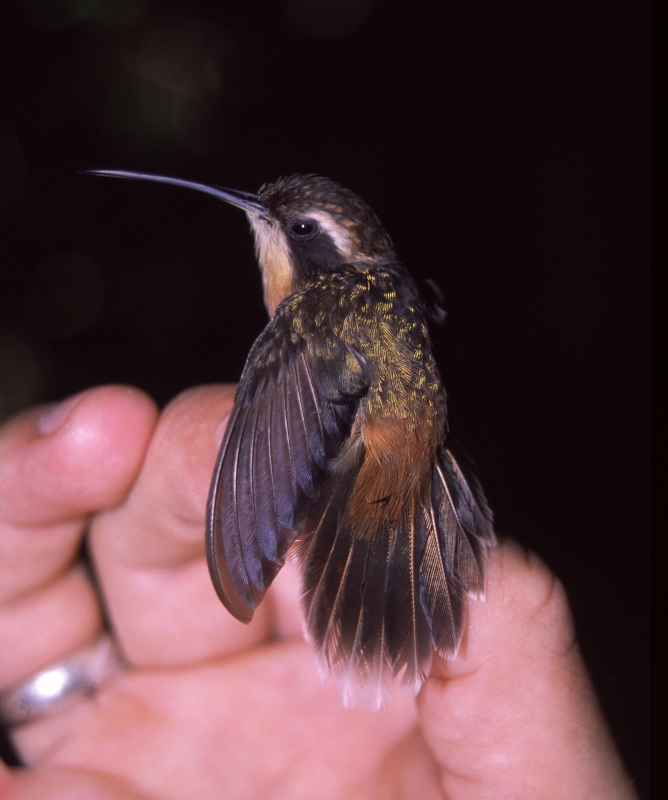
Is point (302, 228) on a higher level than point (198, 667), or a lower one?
higher

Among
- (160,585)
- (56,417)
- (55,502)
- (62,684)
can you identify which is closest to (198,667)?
(160,585)

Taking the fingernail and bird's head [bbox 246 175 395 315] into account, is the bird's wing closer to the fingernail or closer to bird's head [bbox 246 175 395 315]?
bird's head [bbox 246 175 395 315]

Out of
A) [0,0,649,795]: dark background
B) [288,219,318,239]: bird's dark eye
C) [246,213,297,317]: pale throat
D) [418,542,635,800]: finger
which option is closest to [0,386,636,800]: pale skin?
[418,542,635,800]: finger

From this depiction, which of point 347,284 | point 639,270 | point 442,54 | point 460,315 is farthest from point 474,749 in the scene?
point 442,54

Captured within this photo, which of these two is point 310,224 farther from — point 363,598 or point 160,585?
point 160,585

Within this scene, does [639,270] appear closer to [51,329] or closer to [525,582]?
[525,582]

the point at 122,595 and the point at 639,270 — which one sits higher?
the point at 639,270
